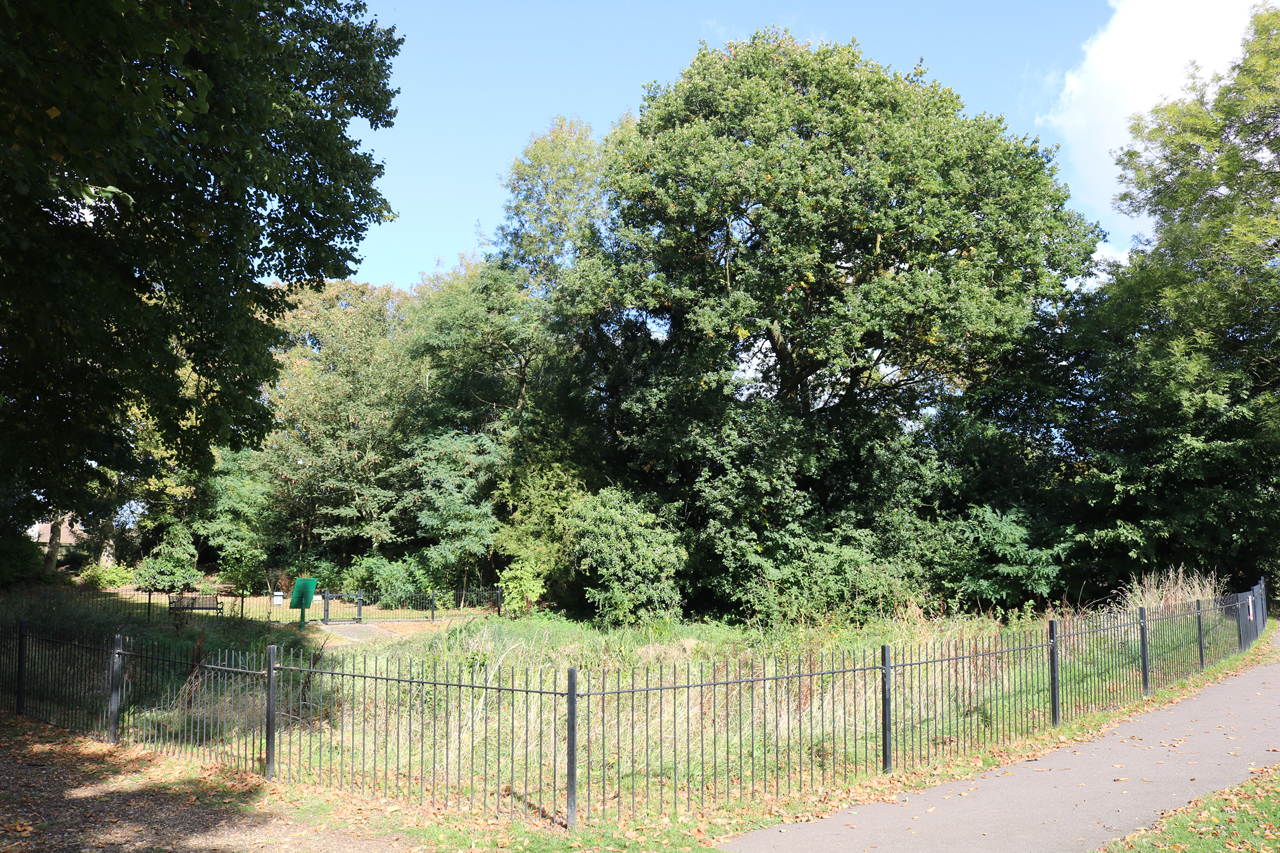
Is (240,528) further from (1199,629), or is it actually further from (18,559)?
(1199,629)

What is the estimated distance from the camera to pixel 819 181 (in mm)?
20312

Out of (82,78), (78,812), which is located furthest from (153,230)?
(78,812)

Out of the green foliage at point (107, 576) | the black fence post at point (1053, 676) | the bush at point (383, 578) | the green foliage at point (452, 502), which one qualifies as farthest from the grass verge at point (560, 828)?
the green foliage at point (107, 576)

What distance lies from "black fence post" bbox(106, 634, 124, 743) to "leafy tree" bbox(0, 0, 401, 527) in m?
3.90

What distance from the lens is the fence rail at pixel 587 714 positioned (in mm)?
7828

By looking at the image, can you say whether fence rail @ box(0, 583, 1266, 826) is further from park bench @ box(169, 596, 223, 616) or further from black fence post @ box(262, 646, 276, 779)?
park bench @ box(169, 596, 223, 616)

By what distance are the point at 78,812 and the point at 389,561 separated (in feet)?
84.9

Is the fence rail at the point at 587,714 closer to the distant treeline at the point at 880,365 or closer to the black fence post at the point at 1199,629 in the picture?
the black fence post at the point at 1199,629

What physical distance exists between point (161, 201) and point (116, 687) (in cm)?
654

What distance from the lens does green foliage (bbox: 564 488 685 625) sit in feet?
74.2

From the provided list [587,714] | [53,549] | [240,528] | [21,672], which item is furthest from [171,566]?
[587,714]

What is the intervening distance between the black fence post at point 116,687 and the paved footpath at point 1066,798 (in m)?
8.27

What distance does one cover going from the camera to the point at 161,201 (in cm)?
1041

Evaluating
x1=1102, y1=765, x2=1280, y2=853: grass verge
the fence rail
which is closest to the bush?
the fence rail
